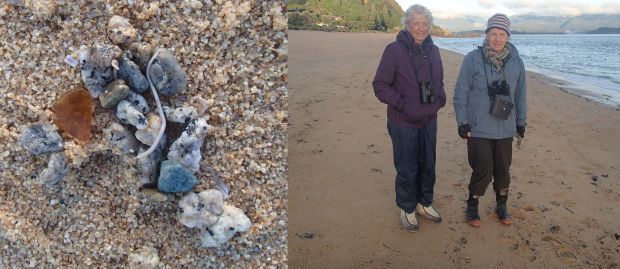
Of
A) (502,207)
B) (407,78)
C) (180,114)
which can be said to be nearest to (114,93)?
(180,114)

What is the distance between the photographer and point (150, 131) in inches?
46.1

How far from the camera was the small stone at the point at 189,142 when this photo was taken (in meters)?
1.19

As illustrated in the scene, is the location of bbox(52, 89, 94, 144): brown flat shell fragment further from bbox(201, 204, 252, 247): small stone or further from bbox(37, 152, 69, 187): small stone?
bbox(201, 204, 252, 247): small stone

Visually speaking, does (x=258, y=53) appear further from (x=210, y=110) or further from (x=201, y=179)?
(x=201, y=179)

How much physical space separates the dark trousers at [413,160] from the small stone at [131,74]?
8.22 feet

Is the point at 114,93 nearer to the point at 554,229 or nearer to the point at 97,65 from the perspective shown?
the point at 97,65

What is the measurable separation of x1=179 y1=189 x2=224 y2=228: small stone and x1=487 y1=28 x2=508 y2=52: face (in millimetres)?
2844

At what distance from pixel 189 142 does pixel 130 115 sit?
16cm

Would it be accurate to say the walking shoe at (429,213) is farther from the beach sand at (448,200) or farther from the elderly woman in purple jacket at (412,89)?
the elderly woman in purple jacket at (412,89)

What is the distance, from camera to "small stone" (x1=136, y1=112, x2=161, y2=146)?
3.83ft

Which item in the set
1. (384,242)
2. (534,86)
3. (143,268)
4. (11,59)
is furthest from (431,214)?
(534,86)

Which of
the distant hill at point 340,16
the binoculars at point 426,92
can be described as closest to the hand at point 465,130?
the binoculars at point 426,92

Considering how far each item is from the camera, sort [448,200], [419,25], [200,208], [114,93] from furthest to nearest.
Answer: [448,200]
[419,25]
[200,208]
[114,93]

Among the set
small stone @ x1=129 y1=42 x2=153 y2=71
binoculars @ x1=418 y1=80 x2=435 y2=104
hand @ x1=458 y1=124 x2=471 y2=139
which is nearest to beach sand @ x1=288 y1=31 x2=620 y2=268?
hand @ x1=458 y1=124 x2=471 y2=139
